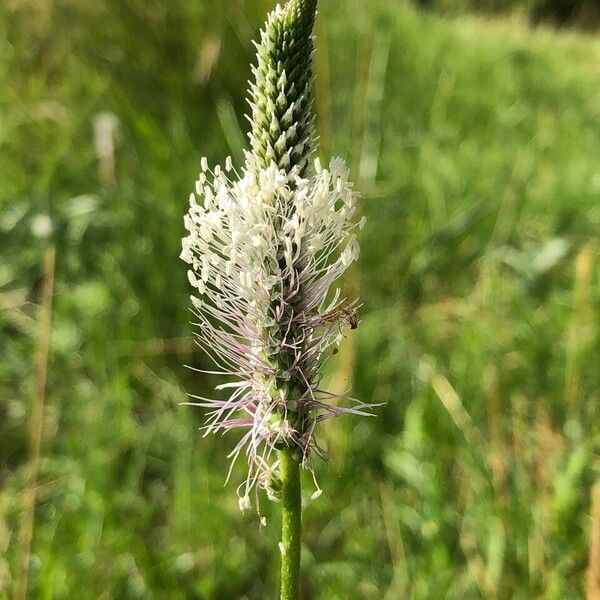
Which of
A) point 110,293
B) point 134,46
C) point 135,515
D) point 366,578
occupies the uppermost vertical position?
point 134,46

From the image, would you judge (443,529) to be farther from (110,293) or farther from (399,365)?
(110,293)

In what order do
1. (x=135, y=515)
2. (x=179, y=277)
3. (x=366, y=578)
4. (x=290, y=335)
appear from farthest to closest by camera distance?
(x=179, y=277) < (x=135, y=515) < (x=366, y=578) < (x=290, y=335)

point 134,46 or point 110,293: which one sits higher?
point 134,46

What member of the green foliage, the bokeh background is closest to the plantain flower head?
the green foliage

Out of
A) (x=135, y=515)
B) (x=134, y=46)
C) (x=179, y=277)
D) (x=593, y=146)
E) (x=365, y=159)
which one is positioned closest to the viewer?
(x=135, y=515)

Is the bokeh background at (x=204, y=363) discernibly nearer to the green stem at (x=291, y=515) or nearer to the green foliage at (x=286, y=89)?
the green stem at (x=291, y=515)

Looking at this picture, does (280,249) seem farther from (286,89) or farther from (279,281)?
(286,89)

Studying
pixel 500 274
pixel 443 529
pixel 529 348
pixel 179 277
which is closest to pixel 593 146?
pixel 500 274
